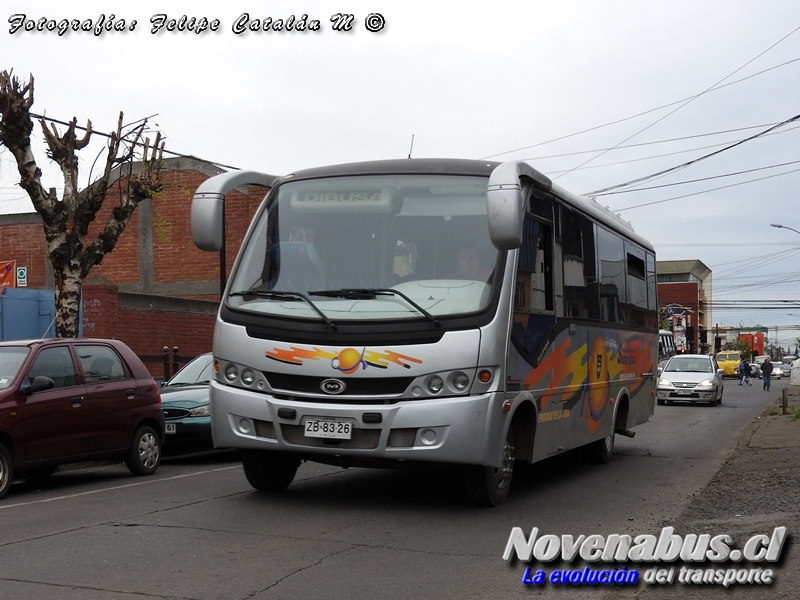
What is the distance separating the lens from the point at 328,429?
26.9 ft

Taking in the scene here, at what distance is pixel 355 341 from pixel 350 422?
638 millimetres

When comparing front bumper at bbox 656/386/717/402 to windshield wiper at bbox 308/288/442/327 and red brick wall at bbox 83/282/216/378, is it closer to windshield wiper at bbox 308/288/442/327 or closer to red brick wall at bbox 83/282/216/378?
red brick wall at bbox 83/282/216/378

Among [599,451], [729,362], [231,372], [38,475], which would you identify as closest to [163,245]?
[38,475]

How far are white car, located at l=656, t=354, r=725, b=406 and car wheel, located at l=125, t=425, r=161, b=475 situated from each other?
848 inches

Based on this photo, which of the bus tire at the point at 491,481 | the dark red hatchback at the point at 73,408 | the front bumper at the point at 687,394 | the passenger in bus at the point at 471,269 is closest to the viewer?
the passenger in bus at the point at 471,269

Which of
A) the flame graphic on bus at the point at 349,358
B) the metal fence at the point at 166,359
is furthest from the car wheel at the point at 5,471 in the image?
the metal fence at the point at 166,359

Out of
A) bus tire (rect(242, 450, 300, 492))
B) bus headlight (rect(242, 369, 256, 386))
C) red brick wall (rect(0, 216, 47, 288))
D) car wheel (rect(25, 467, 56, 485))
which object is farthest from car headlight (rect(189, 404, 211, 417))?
red brick wall (rect(0, 216, 47, 288))

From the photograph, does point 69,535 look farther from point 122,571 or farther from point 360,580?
point 360,580

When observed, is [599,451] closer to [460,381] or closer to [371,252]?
[460,381]

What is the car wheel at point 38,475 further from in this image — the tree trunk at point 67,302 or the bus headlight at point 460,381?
the bus headlight at point 460,381

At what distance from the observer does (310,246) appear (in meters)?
8.82

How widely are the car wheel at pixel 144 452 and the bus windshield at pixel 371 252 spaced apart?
13.3 ft

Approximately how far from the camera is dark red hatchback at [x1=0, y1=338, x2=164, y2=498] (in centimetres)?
1049

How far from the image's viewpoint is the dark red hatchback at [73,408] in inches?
413
